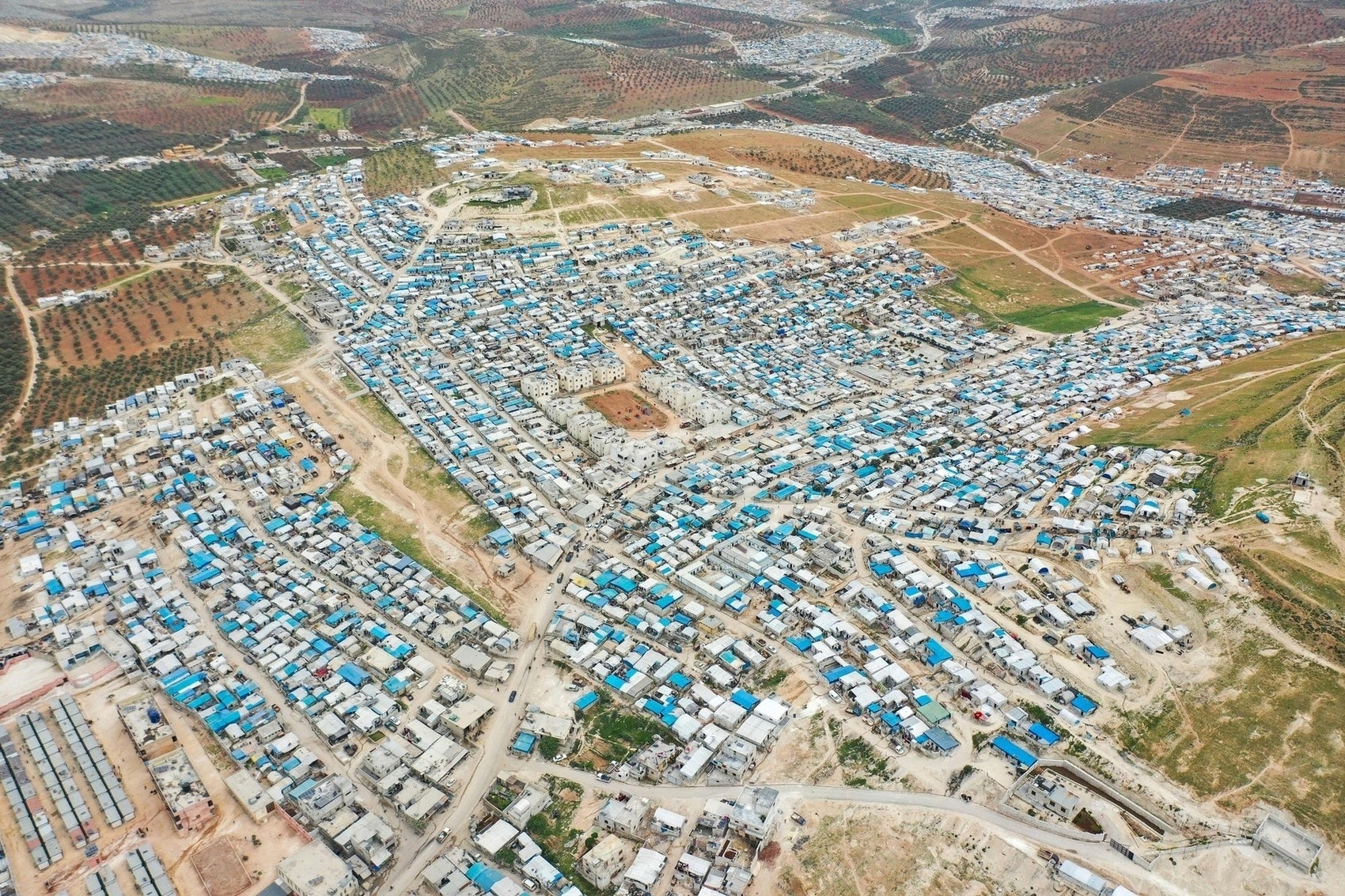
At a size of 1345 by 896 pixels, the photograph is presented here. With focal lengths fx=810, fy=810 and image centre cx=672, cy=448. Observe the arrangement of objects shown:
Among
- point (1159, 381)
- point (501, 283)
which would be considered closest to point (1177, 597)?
point (1159, 381)

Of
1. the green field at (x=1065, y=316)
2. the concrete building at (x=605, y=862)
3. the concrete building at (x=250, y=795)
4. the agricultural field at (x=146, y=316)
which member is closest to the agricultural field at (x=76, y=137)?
the agricultural field at (x=146, y=316)

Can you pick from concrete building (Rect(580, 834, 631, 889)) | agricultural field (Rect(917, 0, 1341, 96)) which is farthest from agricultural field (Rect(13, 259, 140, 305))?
agricultural field (Rect(917, 0, 1341, 96))

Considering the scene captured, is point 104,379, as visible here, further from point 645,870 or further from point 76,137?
point 76,137

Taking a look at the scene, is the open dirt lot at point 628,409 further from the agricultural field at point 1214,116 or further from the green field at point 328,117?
the agricultural field at point 1214,116

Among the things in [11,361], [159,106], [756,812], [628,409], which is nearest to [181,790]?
[756,812]

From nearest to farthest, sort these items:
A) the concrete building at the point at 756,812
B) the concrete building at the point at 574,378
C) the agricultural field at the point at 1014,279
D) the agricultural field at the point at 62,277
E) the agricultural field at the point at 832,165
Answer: the concrete building at the point at 756,812, the concrete building at the point at 574,378, the agricultural field at the point at 62,277, the agricultural field at the point at 1014,279, the agricultural field at the point at 832,165

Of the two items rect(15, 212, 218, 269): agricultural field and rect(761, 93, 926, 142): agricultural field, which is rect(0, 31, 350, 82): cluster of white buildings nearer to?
rect(15, 212, 218, 269): agricultural field
